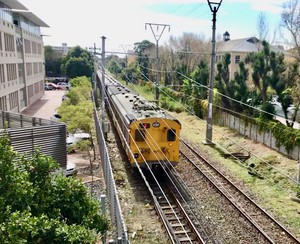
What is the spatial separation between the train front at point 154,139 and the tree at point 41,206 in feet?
25.0

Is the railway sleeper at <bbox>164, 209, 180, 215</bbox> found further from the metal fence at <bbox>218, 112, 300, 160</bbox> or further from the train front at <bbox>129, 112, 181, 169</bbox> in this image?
the metal fence at <bbox>218, 112, 300, 160</bbox>

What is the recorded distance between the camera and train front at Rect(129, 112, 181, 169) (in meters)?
14.3

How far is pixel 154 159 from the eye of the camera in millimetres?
14812

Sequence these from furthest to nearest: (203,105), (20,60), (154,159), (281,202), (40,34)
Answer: (40,34) < (20,60) < (203,105) < (154,159) < (281,202)

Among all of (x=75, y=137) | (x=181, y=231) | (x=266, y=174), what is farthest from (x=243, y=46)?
(x=181, y=231)

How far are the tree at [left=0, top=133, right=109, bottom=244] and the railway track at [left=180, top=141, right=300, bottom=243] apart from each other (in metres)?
6.35

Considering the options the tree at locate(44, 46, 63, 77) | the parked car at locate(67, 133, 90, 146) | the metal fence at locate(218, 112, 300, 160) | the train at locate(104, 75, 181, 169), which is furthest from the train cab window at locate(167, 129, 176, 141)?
the tree at locate(44, 46, 63, 77)

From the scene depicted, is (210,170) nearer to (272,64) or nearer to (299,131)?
(299,131)

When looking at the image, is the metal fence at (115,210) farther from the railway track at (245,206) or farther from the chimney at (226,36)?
the chimney at (226,36)

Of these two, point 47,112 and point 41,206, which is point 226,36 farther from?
point 41,206

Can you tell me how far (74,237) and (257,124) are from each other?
18525 mm

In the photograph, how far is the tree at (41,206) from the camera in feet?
16.4

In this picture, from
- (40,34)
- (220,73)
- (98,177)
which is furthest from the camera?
(40,34)

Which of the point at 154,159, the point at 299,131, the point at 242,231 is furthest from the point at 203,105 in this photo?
the point at 242,231
